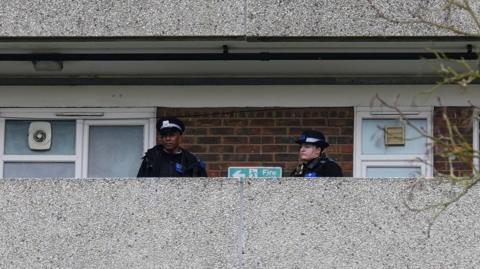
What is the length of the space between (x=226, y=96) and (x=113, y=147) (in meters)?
0.91

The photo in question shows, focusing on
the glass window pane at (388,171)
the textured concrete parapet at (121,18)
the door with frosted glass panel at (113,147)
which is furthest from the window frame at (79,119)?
the glass window pane at (388,171)

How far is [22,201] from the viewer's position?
918 cm

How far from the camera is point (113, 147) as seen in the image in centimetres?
1111

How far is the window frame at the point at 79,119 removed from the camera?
436 inches

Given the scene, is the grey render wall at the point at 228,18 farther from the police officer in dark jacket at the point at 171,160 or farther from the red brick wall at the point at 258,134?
the red brick wall at the point at 258,134

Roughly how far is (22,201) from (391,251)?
7.30 feet

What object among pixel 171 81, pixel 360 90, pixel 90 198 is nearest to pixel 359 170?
pixel 360 90

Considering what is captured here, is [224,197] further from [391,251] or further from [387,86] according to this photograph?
[387,86]

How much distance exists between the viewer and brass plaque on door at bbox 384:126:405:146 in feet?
35.4

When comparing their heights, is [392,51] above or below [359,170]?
above

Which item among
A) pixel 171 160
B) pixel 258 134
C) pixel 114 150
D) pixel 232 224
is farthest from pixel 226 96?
pixel 232 224

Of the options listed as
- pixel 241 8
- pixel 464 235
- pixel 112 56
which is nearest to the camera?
pixel 464 235

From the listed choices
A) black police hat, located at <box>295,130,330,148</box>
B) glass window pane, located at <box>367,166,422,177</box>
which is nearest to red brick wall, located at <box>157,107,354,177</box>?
glass window pane, located at <box>367,166,422,177</box>

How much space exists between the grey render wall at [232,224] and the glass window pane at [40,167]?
1902mm
